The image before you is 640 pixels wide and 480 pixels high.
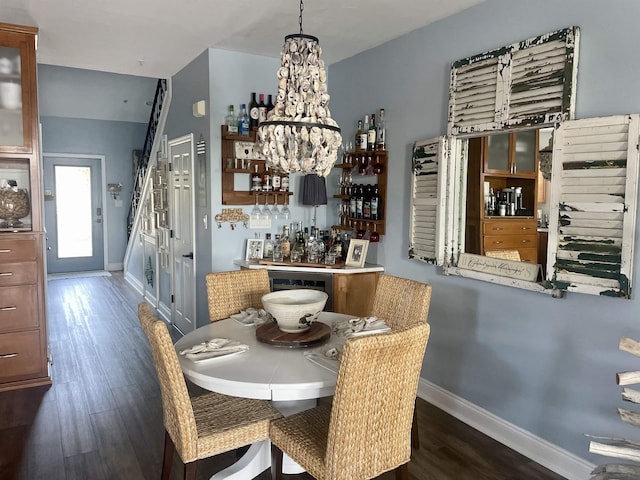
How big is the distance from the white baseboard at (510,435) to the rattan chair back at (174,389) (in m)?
1.86

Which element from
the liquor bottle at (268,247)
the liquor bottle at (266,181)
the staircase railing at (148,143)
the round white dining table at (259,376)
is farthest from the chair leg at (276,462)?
the staircase railing at (148,143)

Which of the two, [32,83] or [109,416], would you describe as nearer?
[109,416]

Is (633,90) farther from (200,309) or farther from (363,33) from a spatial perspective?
(200,309)

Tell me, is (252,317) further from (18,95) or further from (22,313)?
(18,95)

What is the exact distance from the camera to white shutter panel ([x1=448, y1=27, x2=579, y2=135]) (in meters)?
2.43

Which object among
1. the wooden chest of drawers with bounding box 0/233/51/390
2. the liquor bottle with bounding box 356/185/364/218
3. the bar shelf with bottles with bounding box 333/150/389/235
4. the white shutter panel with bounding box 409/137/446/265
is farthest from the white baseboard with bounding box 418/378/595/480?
the wooden chest of drawers with bounding box 0/233/51/390

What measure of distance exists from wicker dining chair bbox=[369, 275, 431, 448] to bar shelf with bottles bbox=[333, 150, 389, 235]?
99 centimetres

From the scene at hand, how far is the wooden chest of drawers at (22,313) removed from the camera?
11.6 ft

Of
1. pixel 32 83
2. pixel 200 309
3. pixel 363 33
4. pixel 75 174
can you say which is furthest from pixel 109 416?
pixel 75 174

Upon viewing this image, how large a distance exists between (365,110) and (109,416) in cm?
297

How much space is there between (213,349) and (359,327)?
2.44 ft

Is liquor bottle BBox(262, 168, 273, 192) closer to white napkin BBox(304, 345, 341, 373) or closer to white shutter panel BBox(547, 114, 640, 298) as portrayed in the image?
white napkin BBox(304, 345, 341, 373)

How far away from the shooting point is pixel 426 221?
11.0 feet

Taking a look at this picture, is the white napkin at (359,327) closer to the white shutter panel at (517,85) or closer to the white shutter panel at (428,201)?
the white shutter panel at (428,201)
